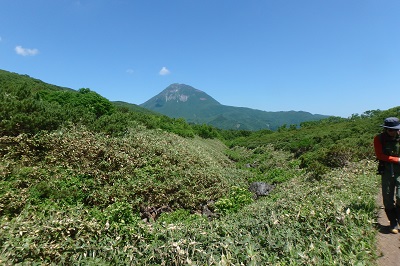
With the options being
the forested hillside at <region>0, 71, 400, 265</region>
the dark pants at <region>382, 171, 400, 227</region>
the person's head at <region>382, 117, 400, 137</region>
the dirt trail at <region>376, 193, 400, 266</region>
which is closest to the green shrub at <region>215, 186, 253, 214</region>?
the forested hillside at <region>0, 71, 400, 265</region>

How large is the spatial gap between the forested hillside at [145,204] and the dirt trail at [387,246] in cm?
20

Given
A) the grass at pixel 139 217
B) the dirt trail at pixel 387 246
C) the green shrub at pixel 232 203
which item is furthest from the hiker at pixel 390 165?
Answer: the green shrub at pixel 232 203

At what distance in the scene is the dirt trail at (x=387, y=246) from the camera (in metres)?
4.52

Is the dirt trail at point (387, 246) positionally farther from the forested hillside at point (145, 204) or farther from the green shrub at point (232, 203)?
the green shrub at point (232, 203)

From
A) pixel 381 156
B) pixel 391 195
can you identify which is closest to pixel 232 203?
pixel 391 195

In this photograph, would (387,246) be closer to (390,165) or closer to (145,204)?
(390,165)

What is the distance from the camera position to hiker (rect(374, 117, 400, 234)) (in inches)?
207

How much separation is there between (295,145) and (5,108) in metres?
27.6

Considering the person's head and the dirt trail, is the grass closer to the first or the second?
the dirt trail

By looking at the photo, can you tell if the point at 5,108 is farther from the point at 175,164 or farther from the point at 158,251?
the point at 158,251

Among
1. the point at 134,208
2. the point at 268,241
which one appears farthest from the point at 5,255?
the point at 134,208

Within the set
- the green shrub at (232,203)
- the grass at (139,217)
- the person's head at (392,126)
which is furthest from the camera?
the green shrub at (232,203)

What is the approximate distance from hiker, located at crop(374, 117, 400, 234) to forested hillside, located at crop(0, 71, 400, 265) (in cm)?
55

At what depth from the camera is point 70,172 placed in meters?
9.88
